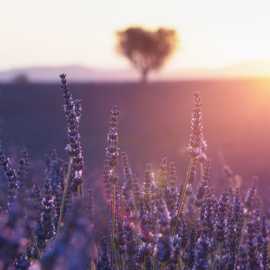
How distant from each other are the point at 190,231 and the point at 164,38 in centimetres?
4990

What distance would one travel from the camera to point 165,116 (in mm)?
25875

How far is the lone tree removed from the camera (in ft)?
172

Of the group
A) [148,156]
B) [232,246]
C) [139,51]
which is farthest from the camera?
[139,51]

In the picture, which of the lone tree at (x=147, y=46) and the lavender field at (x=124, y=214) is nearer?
the lavender field at (x=124, y=214)

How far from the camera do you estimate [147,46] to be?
52625 millimetres

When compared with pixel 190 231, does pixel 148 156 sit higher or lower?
lower

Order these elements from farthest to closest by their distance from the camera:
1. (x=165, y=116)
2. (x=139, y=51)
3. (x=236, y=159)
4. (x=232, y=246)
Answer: (x=139, y=51) → (x=165, y=116) → (x=236, y=159) → (x=232, y=246)

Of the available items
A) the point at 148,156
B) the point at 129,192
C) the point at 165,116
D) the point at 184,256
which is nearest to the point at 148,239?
the point at 184,256

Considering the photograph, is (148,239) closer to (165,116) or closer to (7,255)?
(7,255)

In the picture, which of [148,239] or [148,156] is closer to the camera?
[148,239]

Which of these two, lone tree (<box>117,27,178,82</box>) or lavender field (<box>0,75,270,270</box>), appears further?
lone tree (<box>117,27,178,82</box>)

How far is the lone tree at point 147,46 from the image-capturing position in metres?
52.4

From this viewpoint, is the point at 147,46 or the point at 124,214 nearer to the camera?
the point at 124,214

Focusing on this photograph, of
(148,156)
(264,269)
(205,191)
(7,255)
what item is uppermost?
(7,255)
